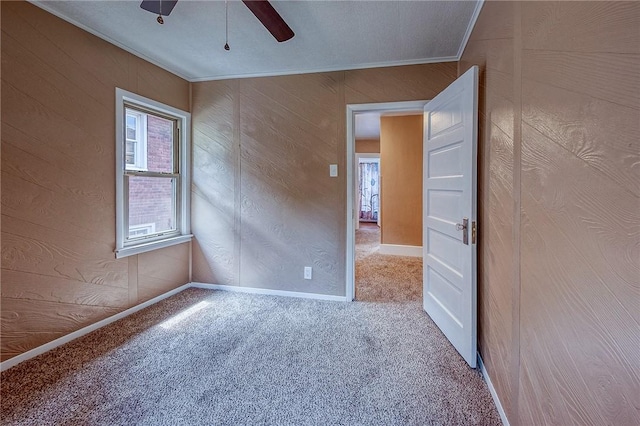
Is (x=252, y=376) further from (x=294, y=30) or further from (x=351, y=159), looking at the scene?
(x=294, y=30)

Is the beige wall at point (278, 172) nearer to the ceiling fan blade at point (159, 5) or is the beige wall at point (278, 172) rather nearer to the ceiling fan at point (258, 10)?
the ceiling fan at point (258, 10)

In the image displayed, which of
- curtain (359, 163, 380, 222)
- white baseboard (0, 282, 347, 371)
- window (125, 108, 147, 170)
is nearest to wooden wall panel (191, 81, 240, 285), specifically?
white baseboard (0, 282, 347, 371)

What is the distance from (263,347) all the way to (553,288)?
73.1 inches

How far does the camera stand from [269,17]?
5.86ft

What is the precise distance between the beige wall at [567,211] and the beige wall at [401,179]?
344 centimetres

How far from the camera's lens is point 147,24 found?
2.26 meters

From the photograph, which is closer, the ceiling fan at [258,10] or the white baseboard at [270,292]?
the ceiling fan at [258,10]

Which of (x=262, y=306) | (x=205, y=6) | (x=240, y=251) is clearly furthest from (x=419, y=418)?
(x=205, y=6)

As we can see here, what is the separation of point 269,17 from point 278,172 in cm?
162

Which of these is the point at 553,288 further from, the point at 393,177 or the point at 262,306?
the point at 393,177

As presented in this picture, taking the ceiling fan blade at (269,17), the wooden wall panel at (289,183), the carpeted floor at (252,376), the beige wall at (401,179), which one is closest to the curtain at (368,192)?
the beige wall at (401,179)

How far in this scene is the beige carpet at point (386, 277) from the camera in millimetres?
3222

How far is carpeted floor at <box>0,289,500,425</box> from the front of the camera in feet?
4.98

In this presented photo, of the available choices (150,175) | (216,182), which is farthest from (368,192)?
(150,175)
